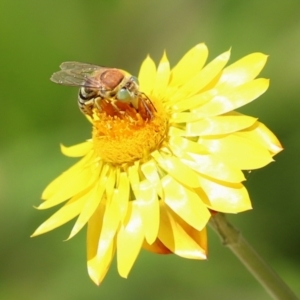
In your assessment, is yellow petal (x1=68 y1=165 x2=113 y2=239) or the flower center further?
the flower center

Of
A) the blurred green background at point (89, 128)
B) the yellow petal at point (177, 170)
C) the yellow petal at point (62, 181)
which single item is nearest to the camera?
the yellow petal at point (177, 170)

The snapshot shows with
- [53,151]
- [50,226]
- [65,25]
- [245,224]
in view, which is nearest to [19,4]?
[65,25]

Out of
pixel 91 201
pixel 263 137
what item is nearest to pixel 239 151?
pixel 263 137

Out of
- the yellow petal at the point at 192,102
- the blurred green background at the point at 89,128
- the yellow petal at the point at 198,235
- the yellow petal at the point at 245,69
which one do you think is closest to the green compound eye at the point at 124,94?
the yellow petal at the point at 192,102

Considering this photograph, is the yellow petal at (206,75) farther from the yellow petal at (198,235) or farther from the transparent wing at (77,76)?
the yellow petal at (198,235)

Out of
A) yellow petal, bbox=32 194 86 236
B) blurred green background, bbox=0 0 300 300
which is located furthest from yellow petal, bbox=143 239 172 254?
blurred green background, bbox=0 0 300 300

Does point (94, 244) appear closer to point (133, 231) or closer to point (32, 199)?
point (133, 231)

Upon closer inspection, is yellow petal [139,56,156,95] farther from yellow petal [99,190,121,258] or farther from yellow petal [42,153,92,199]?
yellow petal [99,190,121,258]
